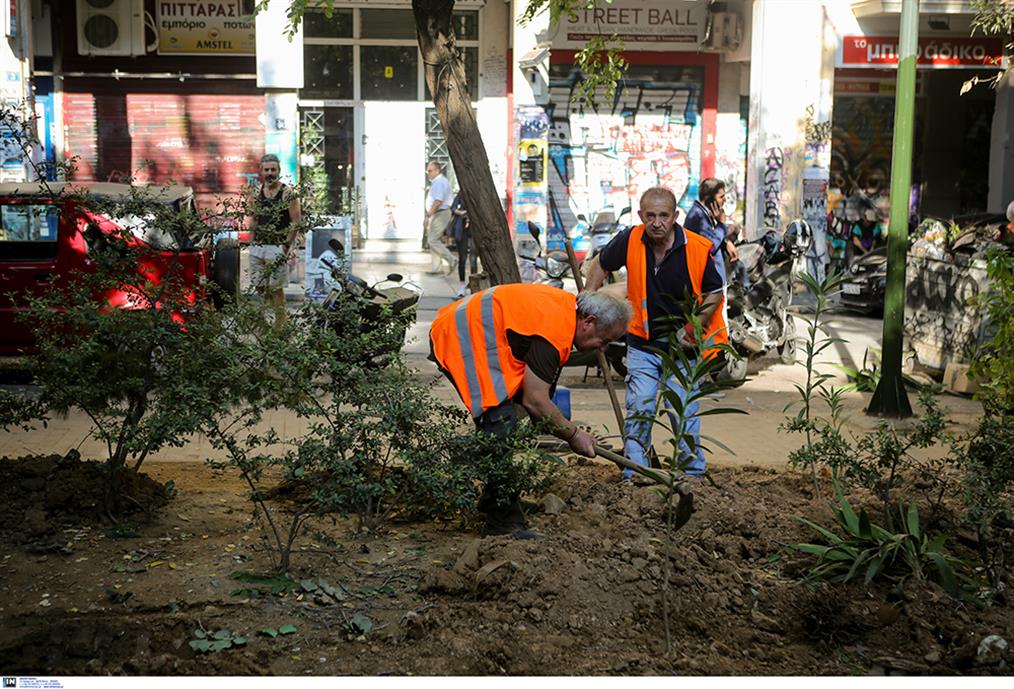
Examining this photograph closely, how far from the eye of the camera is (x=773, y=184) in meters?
18.4

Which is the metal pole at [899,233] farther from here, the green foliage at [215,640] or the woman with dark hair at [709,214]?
the green foliage at [215,640]

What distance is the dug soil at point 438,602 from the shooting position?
4.45m

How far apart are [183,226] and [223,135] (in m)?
14.8

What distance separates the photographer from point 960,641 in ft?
15.4

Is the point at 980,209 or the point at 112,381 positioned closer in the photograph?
the point at 112,381

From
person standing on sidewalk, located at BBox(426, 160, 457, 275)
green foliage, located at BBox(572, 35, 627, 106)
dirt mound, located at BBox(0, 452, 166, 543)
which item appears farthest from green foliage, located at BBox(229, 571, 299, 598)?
person standing on sidewalk, located at BBox(426, 160, 457, 275)

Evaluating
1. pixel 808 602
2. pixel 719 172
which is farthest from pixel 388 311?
pixel 719 172

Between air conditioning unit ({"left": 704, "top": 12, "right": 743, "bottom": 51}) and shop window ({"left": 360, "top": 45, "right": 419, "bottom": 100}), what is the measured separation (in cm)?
510

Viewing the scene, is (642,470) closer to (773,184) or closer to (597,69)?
(597,69)

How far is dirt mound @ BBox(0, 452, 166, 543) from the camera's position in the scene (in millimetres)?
5598

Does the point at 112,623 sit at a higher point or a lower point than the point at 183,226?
lower

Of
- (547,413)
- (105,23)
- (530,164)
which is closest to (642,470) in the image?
(547,413)

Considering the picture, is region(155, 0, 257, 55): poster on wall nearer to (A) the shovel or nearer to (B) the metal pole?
(B) the metal pole

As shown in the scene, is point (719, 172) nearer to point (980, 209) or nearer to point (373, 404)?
point (980, 209)
